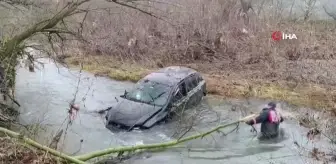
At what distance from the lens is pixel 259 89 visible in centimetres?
1736

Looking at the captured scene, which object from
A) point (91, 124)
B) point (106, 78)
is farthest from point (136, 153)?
point (106, 78)

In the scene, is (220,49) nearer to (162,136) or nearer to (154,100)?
(154,100)

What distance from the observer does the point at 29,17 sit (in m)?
18.2

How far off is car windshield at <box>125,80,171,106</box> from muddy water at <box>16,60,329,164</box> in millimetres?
797

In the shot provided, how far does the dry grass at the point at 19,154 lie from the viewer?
8609 millimetres

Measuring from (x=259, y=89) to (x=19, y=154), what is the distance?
10867mm

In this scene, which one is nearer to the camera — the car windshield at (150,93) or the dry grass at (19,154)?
the dry grass at (19,154)

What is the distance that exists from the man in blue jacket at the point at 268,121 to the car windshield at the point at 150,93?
283 centimetres

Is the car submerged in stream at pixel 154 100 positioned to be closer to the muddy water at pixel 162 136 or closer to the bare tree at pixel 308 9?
the muddy water at pixel 162 136

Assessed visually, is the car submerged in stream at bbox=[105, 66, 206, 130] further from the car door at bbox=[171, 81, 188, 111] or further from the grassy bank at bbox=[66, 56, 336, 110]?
the grassy bank at bbox=[66, 56, 336, 110]

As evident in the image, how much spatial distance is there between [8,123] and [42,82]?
7961mm

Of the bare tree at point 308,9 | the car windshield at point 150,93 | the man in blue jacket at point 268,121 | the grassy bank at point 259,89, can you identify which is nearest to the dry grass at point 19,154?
the car windshield at point 150,93

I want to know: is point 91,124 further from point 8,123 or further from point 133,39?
point 133,39
